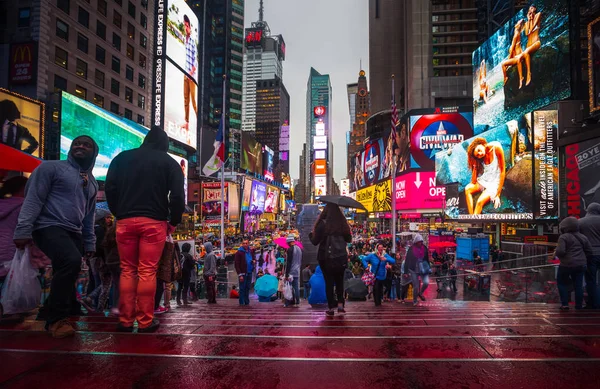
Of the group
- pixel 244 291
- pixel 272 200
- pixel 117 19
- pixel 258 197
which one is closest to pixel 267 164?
pixel 272 200

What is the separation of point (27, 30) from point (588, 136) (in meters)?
Answer: 37.3

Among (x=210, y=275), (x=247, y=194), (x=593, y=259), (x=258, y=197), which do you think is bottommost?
(x=210, y=275)

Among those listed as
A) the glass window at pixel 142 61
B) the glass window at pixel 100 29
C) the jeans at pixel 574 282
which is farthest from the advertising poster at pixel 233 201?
the jeans at pixel 574 282

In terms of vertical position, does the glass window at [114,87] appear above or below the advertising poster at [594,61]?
above

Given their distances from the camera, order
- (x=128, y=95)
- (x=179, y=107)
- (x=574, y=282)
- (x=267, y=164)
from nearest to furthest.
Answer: (x=574, y=282), (x=128, y=95), (x=179, y=107), (x=267, y=164)

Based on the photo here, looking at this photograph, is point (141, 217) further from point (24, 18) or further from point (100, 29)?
point (100, 29)

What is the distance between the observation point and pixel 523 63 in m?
27.6

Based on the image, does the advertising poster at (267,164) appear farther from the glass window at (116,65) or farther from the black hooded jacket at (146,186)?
the black hooded jacket at (146,186)

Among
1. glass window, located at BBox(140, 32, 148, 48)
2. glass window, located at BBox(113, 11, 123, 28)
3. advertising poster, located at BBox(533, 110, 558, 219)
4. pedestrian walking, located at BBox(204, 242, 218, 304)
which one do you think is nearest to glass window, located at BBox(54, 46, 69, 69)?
glass window, located at BBox(113, 11, 123, 28)

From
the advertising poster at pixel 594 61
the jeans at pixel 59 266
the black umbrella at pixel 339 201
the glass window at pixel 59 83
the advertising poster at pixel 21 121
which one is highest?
the glass window at pixel 59 83

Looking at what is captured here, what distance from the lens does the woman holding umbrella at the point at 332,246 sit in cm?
474

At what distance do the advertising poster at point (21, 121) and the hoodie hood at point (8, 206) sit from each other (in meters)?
19.6

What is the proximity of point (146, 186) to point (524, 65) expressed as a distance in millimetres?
32371

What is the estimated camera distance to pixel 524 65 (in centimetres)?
2753
